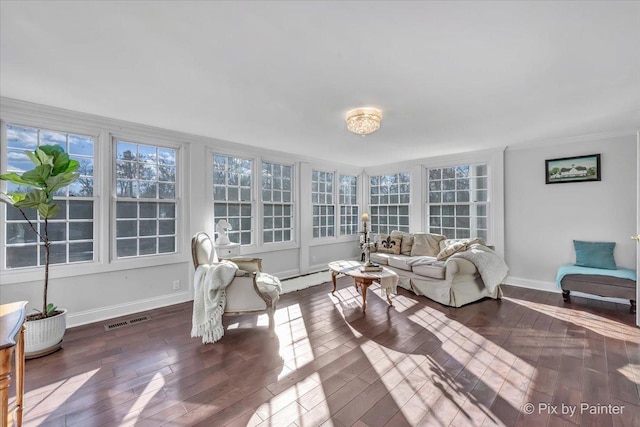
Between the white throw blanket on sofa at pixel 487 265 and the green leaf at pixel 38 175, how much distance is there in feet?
15.7

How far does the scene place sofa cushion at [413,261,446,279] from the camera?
3993 millimetres

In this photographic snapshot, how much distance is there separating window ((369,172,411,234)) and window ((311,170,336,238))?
1.18 metres

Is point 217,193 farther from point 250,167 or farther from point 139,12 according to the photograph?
point 139,12

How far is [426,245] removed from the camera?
518cm

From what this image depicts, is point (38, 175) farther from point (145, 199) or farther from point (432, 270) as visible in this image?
point (432, 270)

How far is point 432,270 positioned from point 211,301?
9.93 feet

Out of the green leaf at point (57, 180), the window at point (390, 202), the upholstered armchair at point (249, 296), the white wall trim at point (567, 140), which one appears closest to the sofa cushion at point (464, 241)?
the window at point (390, 202)

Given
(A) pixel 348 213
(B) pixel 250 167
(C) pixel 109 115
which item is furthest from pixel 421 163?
(C) pixel 109 115

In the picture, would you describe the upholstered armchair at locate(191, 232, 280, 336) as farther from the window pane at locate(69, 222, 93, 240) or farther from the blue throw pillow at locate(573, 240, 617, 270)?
the blue throw pillow at locate(573, 240, 617, 270)

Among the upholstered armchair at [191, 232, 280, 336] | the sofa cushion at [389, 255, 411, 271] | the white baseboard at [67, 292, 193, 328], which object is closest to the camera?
the upholstered armchair at [191, 232, 280, 336]

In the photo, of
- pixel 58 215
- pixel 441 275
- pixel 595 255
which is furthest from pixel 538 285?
pixel 58 215

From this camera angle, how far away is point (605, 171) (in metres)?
4.09

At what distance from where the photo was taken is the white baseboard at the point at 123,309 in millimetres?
3273

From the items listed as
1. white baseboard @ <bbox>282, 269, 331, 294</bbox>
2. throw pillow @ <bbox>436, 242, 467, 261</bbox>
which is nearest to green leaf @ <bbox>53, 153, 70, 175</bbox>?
white baseboard @ <bbox>282, 269, 331, 294</bbox>
